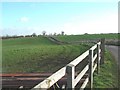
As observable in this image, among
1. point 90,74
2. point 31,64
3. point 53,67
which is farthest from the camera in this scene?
point 31,64

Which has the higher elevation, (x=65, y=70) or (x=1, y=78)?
(x=65, y=70)

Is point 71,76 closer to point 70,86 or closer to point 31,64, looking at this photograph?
point 70,86

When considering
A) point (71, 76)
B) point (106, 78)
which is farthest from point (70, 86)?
point (106, 78)

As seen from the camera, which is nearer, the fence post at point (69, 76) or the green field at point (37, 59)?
the fence post at point (69, 76)

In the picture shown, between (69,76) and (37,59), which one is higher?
(69,76)

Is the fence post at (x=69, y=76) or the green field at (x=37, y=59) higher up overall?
the fence post at (x=69, y=76)

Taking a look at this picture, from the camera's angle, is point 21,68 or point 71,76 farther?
point 21,68

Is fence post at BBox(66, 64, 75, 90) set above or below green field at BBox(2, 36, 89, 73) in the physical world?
above

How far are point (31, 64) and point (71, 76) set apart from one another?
1405cm

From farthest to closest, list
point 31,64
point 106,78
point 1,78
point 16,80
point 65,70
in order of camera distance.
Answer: point 31,64
point 106,78
point 1,78
point 16,80
point 65,70

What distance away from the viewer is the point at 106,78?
10.5m

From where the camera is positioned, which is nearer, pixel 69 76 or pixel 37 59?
pixel 69 76

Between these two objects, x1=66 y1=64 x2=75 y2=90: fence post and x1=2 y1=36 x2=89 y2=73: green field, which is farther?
x1=2 y1=36 x2=89 y2=73: green field

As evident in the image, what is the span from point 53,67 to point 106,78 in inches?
245
